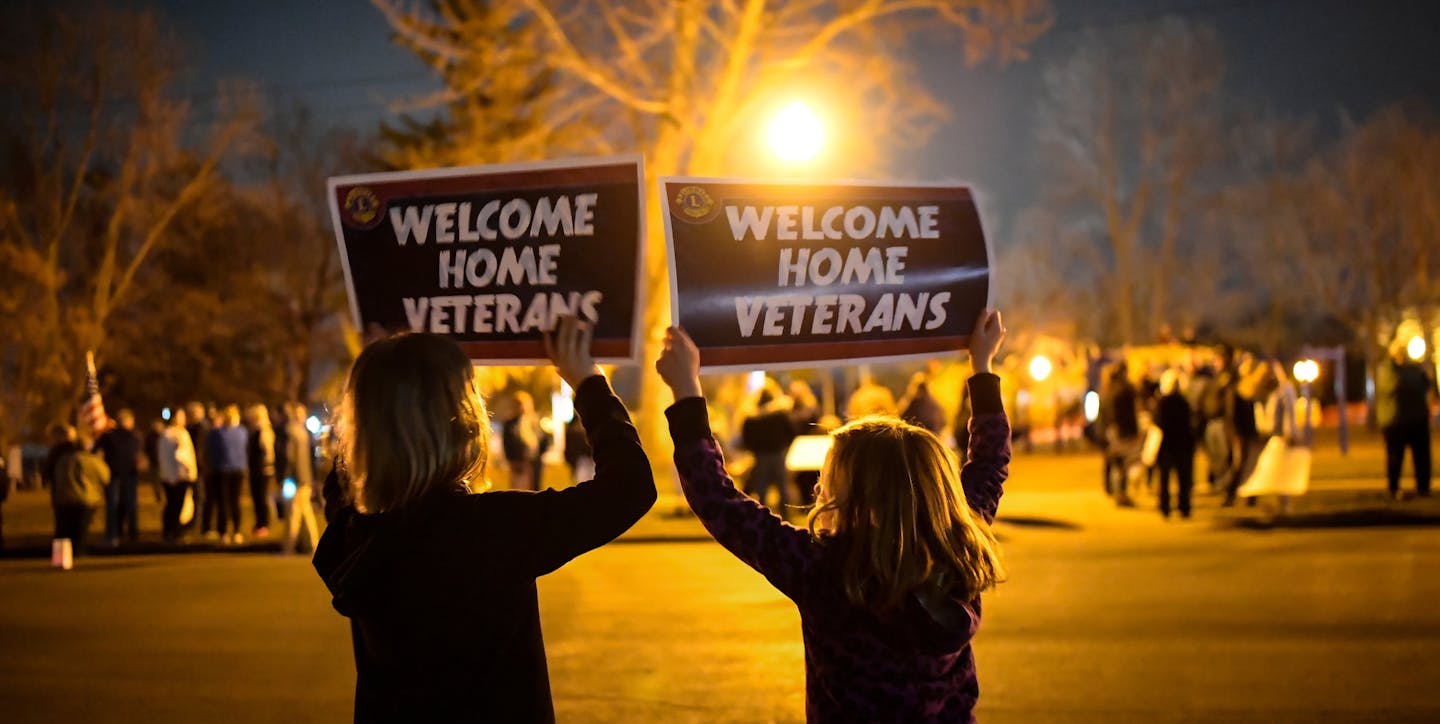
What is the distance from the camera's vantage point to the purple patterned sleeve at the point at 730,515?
10.2 feet

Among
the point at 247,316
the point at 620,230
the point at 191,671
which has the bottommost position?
the point at 191,671

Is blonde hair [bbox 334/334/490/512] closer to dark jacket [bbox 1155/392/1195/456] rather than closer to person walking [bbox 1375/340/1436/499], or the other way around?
dark jacket [bbox 1155/392/1195/456]

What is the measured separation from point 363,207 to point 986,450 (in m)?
1.79

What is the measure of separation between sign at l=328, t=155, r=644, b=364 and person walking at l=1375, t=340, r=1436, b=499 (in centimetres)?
1554

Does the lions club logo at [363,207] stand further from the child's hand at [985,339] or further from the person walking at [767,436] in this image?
the person walking at [767,436]

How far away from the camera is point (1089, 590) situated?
37.4 ft

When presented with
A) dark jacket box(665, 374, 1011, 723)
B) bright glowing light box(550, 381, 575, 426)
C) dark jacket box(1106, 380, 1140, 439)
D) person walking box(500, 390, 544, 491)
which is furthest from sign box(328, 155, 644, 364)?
bright glowing light box(550, 381, 575, 426)

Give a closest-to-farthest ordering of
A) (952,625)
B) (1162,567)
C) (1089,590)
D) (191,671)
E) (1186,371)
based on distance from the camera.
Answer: (952,625), (191,671), (1089,590), (1162,567), (1186,371)

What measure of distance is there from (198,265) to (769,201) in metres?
48.8

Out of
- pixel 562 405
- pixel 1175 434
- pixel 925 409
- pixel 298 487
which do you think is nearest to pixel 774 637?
pixel 925 409

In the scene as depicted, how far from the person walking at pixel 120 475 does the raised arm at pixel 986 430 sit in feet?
53.3

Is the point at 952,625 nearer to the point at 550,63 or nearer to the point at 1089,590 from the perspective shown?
the point at 1089,590

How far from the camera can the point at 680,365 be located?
3.35 metres

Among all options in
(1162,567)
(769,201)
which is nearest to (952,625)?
(769,201)
